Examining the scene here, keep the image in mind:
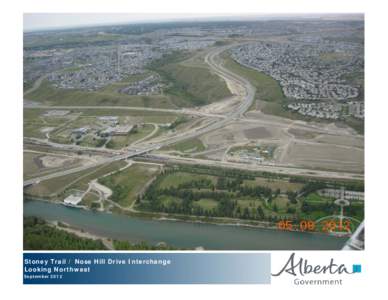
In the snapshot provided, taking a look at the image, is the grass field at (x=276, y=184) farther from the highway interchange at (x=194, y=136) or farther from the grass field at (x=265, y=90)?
the grass field at (x=265, y=90)

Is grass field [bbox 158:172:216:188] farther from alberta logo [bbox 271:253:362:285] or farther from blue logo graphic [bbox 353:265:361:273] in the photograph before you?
blue logo graphic [bbox 353:265:361:273]

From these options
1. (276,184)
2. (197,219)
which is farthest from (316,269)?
(276,184)

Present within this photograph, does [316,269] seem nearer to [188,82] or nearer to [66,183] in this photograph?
[66,183]

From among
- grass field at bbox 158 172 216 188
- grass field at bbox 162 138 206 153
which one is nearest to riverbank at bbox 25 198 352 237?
grass field at bbox 158 172 216 188

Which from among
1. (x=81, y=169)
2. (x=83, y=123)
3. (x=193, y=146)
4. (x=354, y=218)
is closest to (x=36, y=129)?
(x=83, y=123)

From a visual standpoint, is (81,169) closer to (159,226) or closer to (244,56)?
(159,226)
